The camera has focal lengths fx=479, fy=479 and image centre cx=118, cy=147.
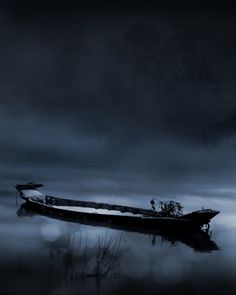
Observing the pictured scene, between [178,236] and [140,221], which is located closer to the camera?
[178,236]

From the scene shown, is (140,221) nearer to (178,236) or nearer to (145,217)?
(145,217)

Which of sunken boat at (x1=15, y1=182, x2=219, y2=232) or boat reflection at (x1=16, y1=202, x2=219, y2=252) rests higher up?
sunken boat at (x1=15, y1=182, x2=219, y2=232)

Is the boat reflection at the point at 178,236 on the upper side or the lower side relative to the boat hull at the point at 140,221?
lower

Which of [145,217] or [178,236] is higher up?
[145,217]

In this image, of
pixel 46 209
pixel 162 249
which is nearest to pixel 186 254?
pixel 162 249

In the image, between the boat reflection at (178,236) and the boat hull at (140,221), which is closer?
the boat reflection at (178,236)

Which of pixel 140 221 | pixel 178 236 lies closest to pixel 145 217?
pixel 140 221

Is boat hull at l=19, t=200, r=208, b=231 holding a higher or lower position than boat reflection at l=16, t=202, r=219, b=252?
higher

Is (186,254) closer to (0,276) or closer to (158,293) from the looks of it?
(158,293)

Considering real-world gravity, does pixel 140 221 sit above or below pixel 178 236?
above

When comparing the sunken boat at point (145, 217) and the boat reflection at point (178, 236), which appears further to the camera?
the sunken boat at point (145, 217)

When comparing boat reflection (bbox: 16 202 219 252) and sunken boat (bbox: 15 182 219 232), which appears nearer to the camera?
boat reflection (bbox: 16 202 219 252)

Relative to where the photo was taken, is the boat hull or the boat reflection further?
the boat hull

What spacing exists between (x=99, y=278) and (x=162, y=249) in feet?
54.6
